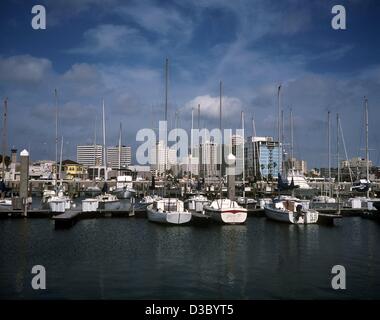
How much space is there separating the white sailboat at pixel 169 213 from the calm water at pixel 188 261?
128 cm

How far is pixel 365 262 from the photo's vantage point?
991 inches

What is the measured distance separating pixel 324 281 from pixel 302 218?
76.8 ft

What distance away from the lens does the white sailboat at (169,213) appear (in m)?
41.0

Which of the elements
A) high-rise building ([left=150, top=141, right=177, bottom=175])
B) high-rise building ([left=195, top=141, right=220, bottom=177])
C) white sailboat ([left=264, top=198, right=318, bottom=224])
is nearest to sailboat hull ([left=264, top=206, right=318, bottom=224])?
white sailboat ([left=264, top=198, right=318, bottom=224])

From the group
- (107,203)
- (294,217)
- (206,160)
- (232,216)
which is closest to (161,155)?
(206,160)

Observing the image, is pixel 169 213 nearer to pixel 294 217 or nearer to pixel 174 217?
pixel 174 217

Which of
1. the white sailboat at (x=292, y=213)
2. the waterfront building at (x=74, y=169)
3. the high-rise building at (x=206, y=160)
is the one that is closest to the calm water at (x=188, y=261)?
the white sailboat at (x=292, y=213)

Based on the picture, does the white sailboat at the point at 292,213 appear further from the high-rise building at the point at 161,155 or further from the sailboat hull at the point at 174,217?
the high-rise building at the point at 161,155

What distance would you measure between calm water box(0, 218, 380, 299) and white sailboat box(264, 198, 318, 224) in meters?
1.76

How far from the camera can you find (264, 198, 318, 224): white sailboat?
43.1 meters

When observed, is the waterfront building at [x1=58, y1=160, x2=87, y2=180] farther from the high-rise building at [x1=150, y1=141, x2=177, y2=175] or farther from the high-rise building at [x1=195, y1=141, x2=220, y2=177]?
the high-rise building at [x1=195, y1=141, x2=220, y2=177]
